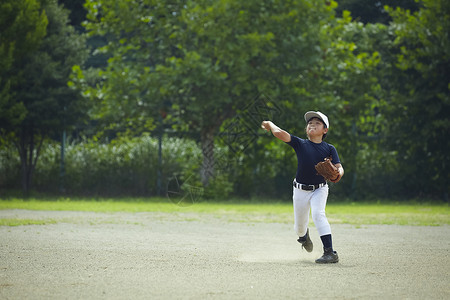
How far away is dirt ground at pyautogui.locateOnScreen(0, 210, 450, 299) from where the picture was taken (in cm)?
581

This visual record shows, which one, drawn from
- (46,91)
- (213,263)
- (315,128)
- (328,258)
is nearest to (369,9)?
(46,91)

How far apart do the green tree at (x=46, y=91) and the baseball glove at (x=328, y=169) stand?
1400cm

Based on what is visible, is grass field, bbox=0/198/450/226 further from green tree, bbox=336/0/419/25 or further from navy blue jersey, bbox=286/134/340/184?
green tree, bbox=336/0/419/25

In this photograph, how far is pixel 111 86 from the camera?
19406 millimetres

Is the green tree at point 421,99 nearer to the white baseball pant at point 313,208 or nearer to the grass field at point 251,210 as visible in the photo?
the grass field at point 251,210

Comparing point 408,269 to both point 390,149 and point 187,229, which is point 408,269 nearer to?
point 187,229

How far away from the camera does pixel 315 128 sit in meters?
8.06

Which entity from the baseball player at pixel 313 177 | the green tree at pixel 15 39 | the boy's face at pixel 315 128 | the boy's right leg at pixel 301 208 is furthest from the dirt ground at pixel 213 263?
the green tree at pixel 15 39

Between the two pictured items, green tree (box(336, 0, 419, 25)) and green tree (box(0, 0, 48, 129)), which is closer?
green tree (box(0, 0, 48, 129))

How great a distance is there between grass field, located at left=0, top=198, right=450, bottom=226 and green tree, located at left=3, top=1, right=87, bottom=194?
2586 millimetres

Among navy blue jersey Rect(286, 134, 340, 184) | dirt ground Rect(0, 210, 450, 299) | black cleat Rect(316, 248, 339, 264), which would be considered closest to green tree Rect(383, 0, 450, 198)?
dirt ground Rect(0, 210, 450, 299)

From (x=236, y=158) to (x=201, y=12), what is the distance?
4.92 m

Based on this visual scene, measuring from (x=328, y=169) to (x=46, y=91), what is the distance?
14485 mm

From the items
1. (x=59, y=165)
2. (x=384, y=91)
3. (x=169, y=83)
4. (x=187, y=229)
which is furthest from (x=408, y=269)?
(x=59, y=165)
